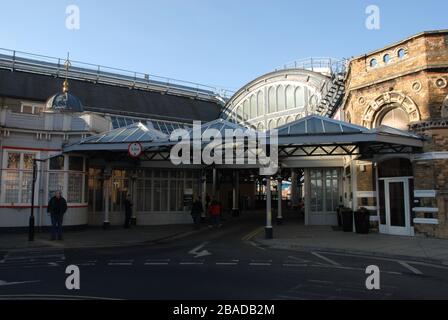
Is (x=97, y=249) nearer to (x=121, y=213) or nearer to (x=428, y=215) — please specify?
(x=121, y=213)

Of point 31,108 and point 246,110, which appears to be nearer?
point 31,108

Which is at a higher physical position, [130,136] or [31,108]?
[31,108]

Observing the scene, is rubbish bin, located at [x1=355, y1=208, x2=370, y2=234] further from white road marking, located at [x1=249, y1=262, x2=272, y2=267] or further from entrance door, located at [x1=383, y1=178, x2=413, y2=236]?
white road marking, located at [x1=249, y1=262, x2=272, y2=267]

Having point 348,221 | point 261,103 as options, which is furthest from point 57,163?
point 261,103

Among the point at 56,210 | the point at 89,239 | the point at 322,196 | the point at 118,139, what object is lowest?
the point at 89,239

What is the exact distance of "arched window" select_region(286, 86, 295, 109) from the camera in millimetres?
32375

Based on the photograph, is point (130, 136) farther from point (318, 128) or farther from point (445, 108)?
point (445, 108)

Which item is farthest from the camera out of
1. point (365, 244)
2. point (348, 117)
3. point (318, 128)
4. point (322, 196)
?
point (322, 196)

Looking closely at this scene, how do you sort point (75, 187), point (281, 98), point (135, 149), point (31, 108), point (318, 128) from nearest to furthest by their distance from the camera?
point (318, 128) → point (135, 149) → point (75, 187) → point (31, 108) → point (281, 98)

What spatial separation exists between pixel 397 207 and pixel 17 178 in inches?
669

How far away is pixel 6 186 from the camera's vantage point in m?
19.6

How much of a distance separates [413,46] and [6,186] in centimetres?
1872

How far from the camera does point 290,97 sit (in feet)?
107
